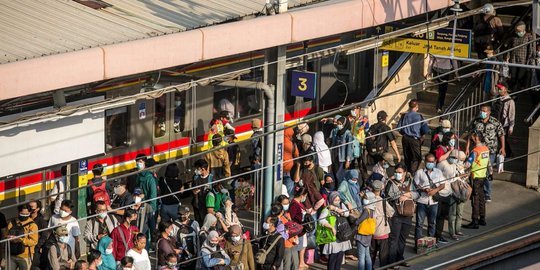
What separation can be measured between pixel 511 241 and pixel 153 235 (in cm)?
603

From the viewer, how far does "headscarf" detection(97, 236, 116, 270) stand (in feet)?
72.2

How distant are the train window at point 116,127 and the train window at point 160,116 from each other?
2.91ft

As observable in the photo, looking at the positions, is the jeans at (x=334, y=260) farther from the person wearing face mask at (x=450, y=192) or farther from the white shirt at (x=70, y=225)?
the white shirt at (x=70, y=225)

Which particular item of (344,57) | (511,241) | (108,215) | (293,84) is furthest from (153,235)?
(344,57)

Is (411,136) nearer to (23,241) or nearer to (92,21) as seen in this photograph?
(92,21)

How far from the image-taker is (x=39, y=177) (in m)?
25.1

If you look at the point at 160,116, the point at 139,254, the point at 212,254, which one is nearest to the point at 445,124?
the point at 160,116

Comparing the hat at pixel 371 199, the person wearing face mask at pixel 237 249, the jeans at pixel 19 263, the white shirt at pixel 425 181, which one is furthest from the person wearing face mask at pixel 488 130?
the jeans at pixel 19 263

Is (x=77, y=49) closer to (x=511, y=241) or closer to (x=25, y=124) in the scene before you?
(x=25, y=124)

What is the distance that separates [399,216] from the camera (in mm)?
25062

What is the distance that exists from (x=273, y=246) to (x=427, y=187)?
328 cm

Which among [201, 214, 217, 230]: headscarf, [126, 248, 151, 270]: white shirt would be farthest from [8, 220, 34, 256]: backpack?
[201, 214, 217, 230]: headscarf

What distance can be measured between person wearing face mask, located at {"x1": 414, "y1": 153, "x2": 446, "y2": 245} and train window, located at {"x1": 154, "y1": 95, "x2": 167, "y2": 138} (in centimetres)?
470

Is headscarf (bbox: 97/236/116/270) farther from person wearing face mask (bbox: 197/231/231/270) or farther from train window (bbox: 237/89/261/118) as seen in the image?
train window (bbox: 237/89/261/118)
